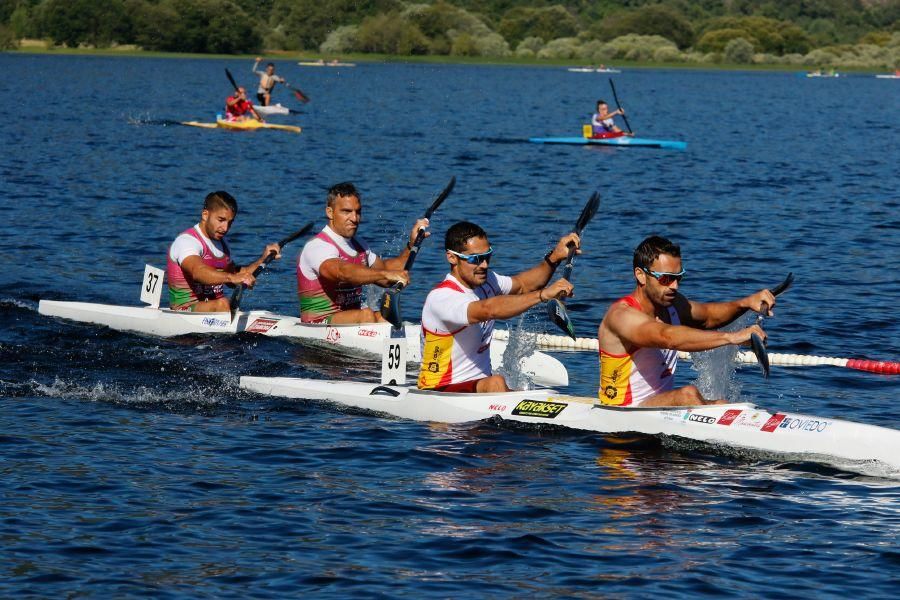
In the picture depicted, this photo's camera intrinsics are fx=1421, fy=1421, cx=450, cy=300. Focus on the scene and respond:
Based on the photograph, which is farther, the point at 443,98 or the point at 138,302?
the point at 443,98

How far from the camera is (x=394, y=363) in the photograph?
14.3 metres

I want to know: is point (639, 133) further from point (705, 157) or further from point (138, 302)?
point (138, 302)

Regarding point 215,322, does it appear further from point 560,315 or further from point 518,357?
point 560,315

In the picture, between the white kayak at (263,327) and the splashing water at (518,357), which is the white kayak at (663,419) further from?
the white kayak at (263,327)

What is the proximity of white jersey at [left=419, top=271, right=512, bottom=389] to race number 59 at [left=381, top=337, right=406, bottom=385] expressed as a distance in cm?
57

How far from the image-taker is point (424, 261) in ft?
80.6

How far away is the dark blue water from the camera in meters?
9.67

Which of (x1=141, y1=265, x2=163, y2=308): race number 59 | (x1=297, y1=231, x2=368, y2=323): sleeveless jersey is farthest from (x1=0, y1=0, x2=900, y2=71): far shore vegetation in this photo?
(x1=297, y1=231, x2=368, y2=323): sleeveless jersey

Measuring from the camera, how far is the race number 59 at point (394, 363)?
14336mm

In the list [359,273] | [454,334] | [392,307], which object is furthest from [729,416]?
[359,273]

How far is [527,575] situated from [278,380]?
5.83 m

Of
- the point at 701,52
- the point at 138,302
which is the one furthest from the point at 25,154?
the point at 701,52

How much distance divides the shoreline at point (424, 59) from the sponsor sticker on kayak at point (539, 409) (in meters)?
117

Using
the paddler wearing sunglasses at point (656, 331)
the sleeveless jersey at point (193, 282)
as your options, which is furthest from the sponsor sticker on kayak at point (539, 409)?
the sleeveless jersey at point (193, 282)
